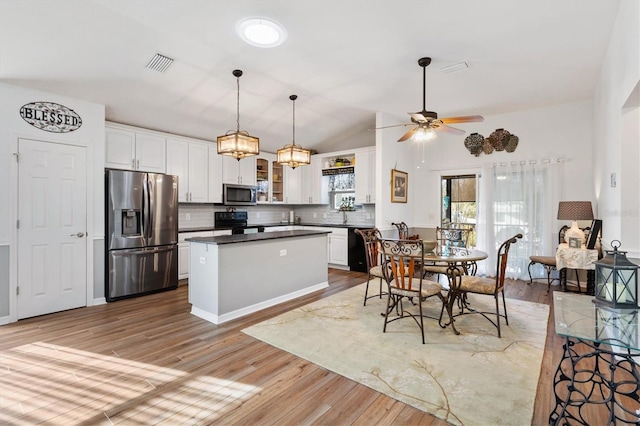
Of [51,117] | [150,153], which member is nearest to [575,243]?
[150,153]

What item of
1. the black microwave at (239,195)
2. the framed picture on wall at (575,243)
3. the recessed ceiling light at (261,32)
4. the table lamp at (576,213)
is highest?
the recessed ceiling light at (261,32)

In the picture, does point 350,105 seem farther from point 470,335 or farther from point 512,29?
point 470,335

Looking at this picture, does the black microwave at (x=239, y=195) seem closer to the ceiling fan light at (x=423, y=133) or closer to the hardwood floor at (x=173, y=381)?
the hardwood floor at (x=173, y=381)

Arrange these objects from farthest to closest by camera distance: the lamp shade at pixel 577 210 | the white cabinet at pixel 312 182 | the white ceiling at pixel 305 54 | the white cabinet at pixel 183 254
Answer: the white cabinet at pixel 312 182
the white cabinet at pixel 183 254
the lamp shade at pixel 577 210
the white ceiling at pixel 305 54

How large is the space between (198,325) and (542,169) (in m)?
5.61

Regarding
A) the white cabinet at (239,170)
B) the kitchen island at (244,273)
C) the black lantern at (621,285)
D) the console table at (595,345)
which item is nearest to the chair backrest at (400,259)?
the console table at (595,345)

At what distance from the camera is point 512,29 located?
306 centimetres

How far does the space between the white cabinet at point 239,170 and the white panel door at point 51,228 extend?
2237mm

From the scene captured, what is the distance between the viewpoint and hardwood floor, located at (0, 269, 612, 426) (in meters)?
1.91

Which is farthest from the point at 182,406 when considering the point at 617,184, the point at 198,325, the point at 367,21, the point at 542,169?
the point at 542,169

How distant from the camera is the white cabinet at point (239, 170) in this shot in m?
5.84

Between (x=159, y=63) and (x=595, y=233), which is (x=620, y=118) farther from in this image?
(x=159, y=63)

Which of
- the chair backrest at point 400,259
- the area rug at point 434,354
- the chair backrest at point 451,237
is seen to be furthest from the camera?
the chair backrest at point 451,237

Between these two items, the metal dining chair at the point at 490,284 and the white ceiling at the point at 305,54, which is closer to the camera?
the white ceiling at the point at 305,54
